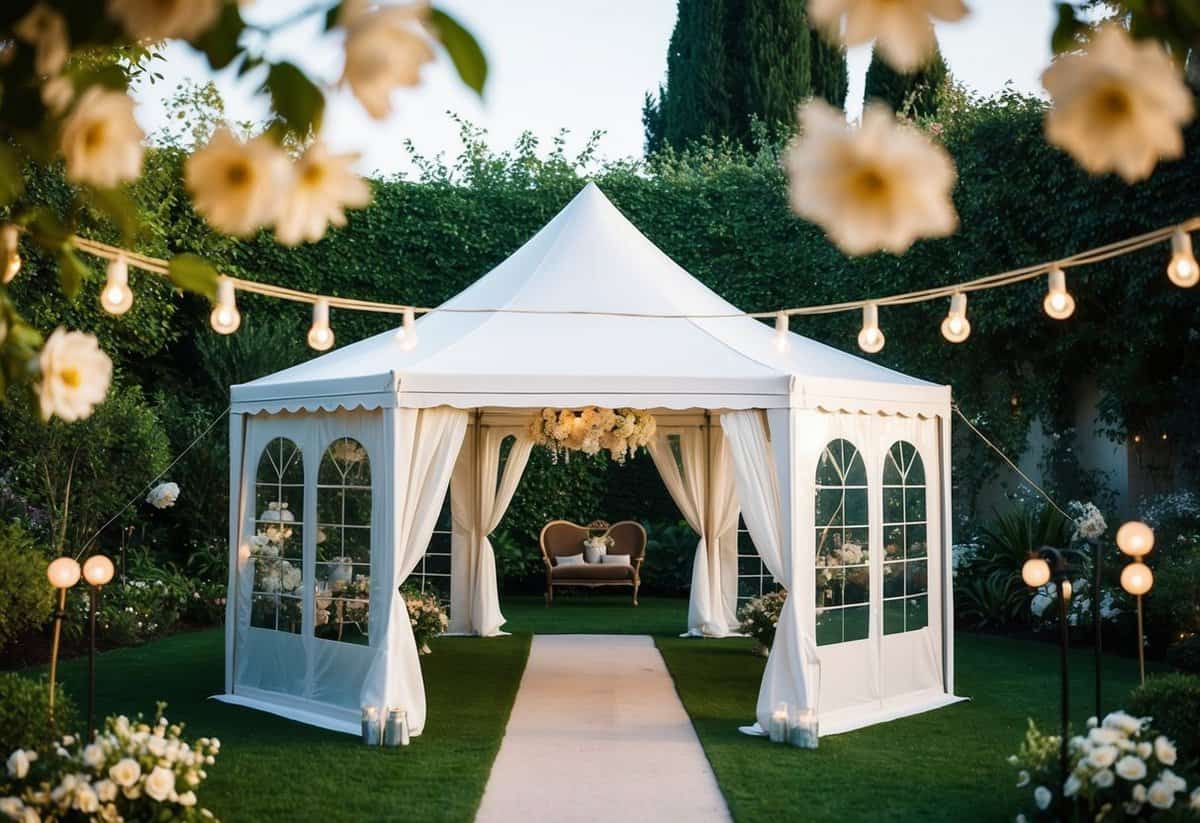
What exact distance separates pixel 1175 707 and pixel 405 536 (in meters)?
3.87

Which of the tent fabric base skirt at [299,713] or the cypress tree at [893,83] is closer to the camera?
the tent fabric base skirt at [299,713]

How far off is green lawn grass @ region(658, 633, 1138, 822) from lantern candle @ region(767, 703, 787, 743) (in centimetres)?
7

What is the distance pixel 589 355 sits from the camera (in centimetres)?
726

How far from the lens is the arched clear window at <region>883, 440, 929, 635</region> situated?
765 centimetres

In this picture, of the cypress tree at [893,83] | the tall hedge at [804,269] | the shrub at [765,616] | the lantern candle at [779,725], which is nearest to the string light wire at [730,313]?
the lantern candle at [779,725]

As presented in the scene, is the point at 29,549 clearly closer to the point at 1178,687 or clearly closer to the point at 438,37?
the point at 1178,687

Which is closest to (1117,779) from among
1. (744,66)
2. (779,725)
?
(779,725)

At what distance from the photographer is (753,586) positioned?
11617 millimetres

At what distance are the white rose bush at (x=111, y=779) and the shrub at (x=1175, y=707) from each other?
3.63 meters

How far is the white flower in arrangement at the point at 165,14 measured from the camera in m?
0.88

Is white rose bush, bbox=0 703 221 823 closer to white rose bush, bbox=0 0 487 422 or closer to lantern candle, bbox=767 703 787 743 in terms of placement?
lantern candle, bbox=767 703 787 743

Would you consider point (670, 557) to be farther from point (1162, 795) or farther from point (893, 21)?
point (893, 21)

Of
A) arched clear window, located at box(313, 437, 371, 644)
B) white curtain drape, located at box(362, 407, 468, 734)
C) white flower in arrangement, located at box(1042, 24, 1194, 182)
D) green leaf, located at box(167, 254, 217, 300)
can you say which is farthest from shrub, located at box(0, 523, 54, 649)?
white flower in arrangement, located at box(1042, 24, 1194, 182)

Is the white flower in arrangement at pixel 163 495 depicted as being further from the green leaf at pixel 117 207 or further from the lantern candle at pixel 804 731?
the green leaf at pixel 117 207
